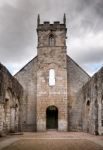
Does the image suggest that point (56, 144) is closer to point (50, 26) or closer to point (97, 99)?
point (97, 99)

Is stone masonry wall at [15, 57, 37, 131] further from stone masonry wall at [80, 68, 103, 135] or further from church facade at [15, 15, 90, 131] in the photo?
stone masonry wall at [80, 68, 103, 135]

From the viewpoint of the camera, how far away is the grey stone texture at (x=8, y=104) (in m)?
19.0

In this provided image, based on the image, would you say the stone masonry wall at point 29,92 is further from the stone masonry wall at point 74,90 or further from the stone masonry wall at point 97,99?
the stone masonry wall at point 97,99

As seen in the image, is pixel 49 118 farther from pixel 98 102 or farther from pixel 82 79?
pixel 98 102

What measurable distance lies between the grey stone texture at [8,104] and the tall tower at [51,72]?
10.1ft

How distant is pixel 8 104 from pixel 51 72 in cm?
857

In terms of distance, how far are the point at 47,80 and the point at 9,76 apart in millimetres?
8605

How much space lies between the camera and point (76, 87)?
30062 millimetres

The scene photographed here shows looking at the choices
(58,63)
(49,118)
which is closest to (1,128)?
(58,63)

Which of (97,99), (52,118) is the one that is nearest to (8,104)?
(97,99)

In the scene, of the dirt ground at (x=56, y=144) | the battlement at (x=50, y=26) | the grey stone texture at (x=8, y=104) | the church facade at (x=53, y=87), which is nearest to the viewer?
the dirt ground at (x=56, y=144)

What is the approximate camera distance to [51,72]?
29.5m

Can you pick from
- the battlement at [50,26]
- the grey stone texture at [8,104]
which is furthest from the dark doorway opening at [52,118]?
the battlement at [50,26]

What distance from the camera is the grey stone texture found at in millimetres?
19017
